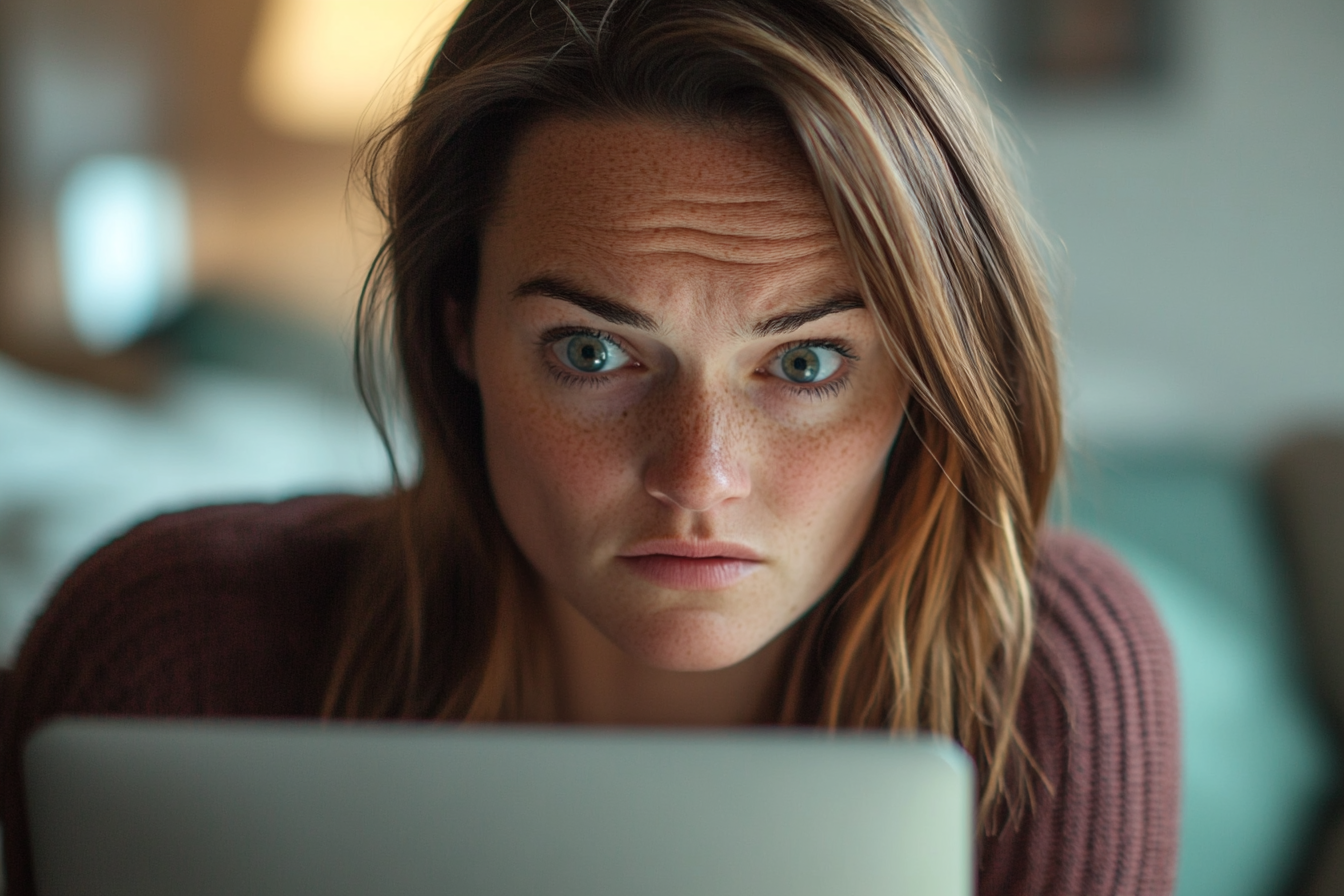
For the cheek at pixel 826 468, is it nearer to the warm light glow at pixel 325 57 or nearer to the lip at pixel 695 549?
the lip at pixel 695 549

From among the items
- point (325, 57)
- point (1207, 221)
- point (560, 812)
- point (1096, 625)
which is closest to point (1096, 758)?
point (1096, 625)

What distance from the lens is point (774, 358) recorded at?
0.69 m

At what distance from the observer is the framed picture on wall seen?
2535 millimetres

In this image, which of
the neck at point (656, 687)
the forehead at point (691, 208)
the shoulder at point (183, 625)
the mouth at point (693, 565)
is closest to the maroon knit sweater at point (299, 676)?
the shoulder at point (183, 625)

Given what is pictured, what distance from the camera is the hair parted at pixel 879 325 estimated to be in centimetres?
65

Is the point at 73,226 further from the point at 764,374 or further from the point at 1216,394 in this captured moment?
the point at 1216,394

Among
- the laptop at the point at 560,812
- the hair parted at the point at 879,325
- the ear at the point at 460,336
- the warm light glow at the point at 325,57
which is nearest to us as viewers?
the laptop at the point at 560,812

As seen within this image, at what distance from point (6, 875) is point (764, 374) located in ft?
2.50

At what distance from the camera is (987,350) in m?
0.72

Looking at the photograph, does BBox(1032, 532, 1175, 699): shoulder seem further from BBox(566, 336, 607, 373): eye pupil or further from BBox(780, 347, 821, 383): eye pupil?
BBox(566, 336, 607, 373): eye pupil

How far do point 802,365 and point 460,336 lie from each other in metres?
0.29

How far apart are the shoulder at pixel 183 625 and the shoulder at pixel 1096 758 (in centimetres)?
64

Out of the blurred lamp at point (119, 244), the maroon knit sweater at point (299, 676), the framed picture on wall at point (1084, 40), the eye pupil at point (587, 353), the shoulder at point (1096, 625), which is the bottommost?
the maroon knit sweater at point (299, 676)

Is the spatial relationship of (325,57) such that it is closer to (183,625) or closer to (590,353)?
(183,625)
